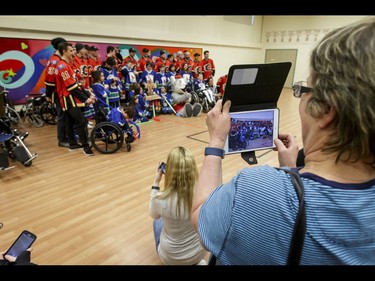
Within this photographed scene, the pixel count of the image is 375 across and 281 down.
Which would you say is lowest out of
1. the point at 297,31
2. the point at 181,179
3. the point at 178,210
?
the point at 178,210

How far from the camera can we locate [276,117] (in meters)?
1.03

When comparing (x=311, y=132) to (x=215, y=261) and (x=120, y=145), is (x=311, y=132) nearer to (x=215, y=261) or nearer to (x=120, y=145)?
(x=215, y=261)

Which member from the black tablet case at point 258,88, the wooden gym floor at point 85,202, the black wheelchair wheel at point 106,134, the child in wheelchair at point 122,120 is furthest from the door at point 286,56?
the black tablet case at point 258,88

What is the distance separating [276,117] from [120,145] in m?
3.14

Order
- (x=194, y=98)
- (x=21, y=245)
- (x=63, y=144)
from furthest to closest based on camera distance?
1. (x=194, y=98)
2. (x=63, y=144)
3. (x=21, y=245)

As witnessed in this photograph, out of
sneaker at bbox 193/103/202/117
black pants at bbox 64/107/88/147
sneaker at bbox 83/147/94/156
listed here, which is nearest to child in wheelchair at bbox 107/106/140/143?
black pants at bbox 64/107/88/147

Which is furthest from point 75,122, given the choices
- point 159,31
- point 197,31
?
point 197,31

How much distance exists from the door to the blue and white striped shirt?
1363 centimetres

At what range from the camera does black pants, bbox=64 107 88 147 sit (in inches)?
149

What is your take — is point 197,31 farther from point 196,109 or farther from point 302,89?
point 302,89

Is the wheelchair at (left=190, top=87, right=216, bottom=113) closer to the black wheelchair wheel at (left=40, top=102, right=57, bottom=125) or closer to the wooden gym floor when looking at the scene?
the wooden gym floor

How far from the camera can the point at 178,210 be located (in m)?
1.54

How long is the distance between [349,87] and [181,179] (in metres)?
1.21

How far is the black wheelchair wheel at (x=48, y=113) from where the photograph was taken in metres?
5.09
